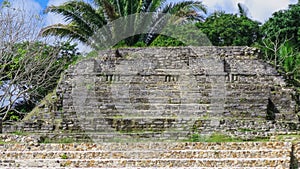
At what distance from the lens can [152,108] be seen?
1786 cm

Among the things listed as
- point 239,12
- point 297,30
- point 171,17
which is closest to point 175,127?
point 171,17

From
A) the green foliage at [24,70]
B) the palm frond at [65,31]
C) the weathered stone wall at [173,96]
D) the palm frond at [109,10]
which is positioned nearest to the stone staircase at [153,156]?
the weathered stone wall at [173,96]

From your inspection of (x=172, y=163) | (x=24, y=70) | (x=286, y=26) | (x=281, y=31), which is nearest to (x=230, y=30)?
(x=281, y=31)

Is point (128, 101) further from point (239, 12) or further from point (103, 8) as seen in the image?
point (239, 12)

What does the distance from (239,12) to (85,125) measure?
67.5ft

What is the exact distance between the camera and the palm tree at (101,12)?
90.1ft

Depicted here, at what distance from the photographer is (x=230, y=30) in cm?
3036

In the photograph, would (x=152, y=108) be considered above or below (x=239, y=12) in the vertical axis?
below

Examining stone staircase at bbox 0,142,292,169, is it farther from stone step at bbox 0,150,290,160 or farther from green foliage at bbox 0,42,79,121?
green foliage at bbox 0,42,79,121

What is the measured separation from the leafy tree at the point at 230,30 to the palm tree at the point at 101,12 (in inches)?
95.4

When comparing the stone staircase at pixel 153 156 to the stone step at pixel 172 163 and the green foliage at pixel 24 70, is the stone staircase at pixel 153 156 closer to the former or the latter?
the stone step at pixel 172 163

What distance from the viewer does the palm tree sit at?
2745 centimetres

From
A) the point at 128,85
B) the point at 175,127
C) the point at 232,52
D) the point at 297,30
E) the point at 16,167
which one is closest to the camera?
the point at 16,167

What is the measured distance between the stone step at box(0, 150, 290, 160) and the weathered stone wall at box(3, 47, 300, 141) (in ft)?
9.33
